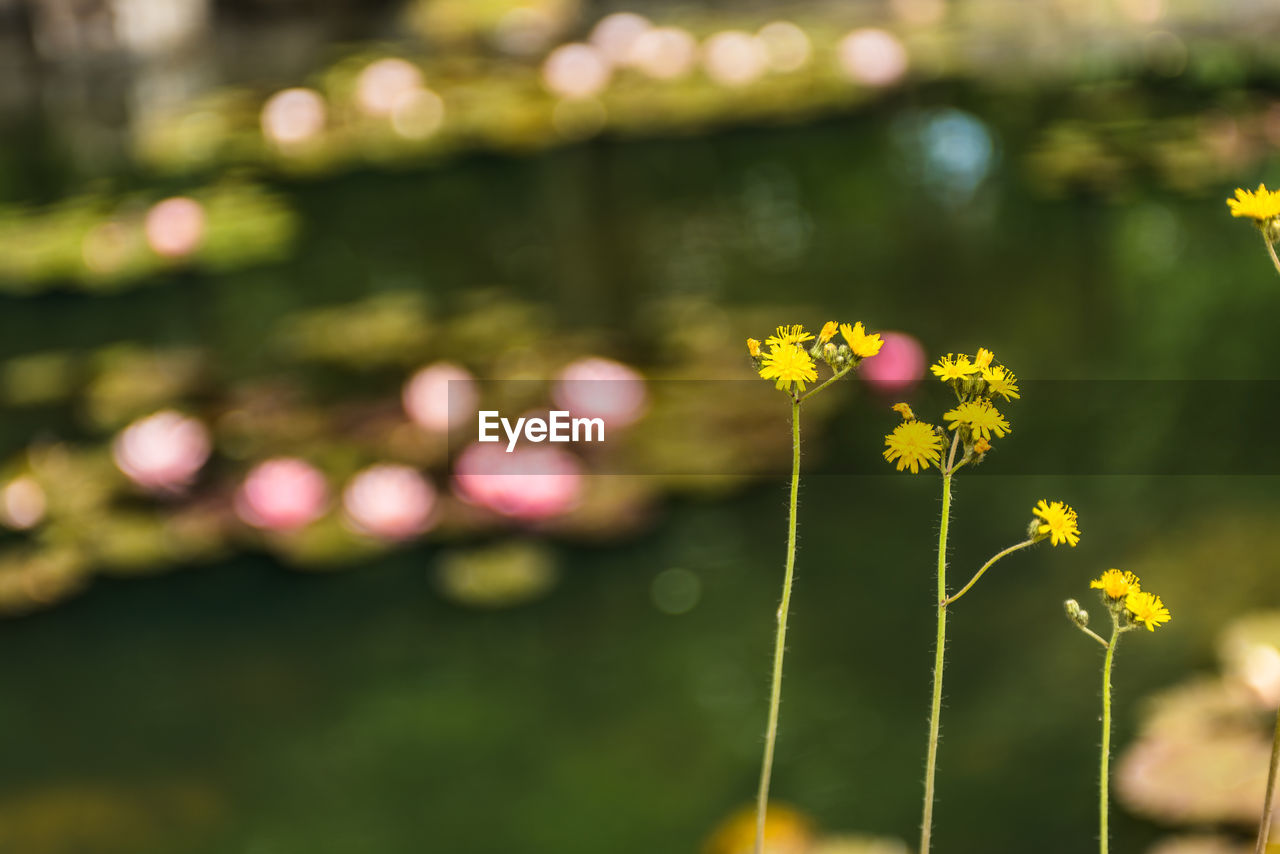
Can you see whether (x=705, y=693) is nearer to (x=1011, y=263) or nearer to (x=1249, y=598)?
(x=1249, y=598)

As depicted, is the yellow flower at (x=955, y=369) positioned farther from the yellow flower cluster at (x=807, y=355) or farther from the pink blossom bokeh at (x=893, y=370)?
the pink blossom bokeh at (x=893, y=370)

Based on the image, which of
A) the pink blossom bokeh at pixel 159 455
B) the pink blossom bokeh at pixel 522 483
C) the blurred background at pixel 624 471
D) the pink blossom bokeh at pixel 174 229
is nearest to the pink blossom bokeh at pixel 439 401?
the blurred background at pixel 624 471

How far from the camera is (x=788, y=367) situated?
0.41 m

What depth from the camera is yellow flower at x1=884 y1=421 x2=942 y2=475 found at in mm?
406

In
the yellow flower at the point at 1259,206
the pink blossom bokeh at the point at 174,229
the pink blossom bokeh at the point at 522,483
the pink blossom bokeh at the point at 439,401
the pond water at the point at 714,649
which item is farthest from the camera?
the pink blossom bokeh at the point at 174,229

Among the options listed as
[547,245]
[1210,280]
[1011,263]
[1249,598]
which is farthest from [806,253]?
[1249,598]

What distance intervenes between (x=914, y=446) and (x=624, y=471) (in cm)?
93

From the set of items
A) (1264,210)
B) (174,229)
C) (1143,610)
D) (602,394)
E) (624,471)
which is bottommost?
(1143,610)

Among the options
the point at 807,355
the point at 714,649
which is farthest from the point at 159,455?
the point at 807,355

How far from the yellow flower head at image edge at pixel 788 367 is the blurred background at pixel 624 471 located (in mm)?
556

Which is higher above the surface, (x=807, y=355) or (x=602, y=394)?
(x=602, y=394)

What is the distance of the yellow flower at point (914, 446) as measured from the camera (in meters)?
0.41

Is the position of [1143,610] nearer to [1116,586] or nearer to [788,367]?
[1116,586]

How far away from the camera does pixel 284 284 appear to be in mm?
1957
